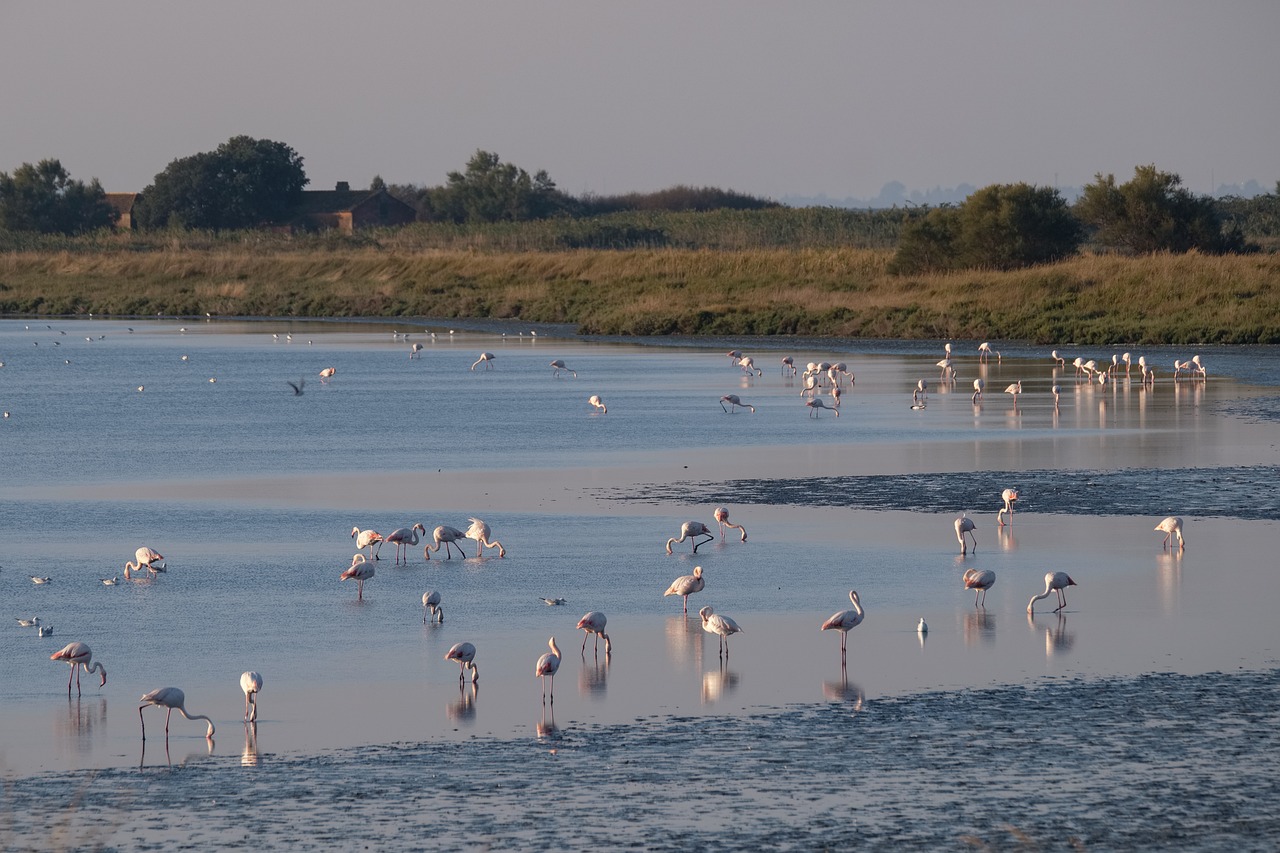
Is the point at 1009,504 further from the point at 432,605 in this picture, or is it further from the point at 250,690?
the point at 250,690

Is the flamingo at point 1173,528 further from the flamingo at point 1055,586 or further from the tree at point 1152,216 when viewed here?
the tree at point 1152,216

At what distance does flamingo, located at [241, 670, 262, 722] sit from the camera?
8.83m

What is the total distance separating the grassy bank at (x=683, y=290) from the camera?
44.0 metres

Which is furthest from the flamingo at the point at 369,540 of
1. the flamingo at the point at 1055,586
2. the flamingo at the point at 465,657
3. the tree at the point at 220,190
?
the tree at the point at 220,190

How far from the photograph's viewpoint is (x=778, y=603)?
39.3ft

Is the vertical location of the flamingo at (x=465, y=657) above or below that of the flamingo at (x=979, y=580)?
below

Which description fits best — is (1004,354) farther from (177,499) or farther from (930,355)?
(177,499)

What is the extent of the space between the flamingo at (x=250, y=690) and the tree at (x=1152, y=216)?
166ft

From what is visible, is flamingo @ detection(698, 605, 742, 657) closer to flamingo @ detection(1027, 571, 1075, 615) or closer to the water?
the water

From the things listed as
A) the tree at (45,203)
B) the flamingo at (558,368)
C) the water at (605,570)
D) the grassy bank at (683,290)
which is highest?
the tree at (45,203)

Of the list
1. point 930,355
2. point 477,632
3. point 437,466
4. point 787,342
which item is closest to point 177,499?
point 437,466

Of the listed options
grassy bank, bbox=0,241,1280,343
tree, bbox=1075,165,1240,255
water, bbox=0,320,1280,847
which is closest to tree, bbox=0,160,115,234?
grassy bank, bbox=0,241,1280,343

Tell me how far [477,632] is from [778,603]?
2020 mm

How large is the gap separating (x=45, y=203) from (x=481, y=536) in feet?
343
